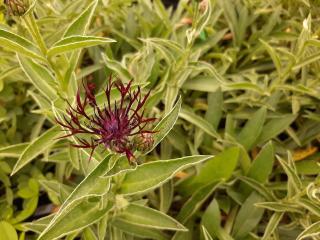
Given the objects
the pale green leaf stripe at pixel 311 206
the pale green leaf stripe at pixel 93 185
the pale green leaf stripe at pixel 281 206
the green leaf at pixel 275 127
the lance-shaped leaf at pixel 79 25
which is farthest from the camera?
the green leaf at pixel 275 127

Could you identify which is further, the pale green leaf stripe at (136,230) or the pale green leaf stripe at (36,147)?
the pale green leaf stripe at (136,230)

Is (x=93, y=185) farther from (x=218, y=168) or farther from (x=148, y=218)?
(x=218, y=168)

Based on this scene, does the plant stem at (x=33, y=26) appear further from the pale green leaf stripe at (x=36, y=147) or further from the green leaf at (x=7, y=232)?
the green leaf at (x=7, y=232)

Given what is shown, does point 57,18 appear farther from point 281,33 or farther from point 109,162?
point 281,33

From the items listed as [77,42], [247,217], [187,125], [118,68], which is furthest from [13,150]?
[247,217]

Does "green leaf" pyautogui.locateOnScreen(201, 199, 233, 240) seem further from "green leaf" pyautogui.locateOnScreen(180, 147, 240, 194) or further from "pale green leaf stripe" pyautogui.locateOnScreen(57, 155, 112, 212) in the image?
"pale green leaf stripe" pyautogui.locateOnScreen(57, 155, 112, 212)

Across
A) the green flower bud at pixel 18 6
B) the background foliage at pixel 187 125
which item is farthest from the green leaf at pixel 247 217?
the green flower bud at pixel 18 6
